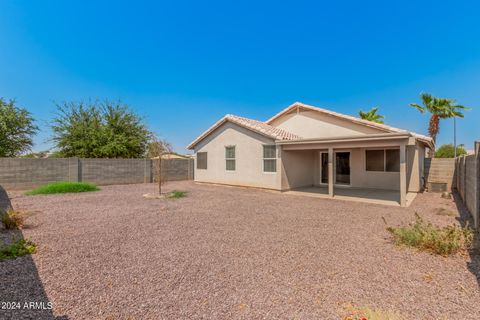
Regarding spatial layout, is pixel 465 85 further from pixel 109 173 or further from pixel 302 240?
pixel 109 173

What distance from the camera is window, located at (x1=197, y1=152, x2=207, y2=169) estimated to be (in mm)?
15780

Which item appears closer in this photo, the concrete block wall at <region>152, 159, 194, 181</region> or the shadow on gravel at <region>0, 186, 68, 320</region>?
the shadow on gravel at <region>0, 186, 68, 320</region>

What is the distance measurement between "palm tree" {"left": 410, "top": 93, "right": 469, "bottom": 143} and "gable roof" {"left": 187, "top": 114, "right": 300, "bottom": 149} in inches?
599

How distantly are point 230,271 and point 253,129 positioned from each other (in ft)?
31.7

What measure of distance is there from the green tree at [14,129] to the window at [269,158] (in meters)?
17.1

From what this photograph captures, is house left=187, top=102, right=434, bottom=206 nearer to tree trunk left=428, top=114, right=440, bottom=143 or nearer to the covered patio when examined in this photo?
the covered patio

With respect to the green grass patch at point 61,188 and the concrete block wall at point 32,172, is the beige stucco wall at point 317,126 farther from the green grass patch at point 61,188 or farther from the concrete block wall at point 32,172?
the concrete block wall at point 32,172

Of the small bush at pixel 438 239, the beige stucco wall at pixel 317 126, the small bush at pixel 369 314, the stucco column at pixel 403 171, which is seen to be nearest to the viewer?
the small bush at pixel 369 314

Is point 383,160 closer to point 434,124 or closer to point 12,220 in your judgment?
point 434,124

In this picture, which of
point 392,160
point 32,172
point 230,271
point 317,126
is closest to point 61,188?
point 32,172

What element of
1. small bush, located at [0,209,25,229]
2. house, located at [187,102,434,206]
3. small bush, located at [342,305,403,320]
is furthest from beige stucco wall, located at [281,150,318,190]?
small bush, located at [0,209,25,229]

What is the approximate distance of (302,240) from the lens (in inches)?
196

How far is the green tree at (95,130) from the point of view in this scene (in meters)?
17.4

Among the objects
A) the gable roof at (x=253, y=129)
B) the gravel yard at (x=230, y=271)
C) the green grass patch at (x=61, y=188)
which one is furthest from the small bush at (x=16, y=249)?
the gable roof at (x=253, y=129)
